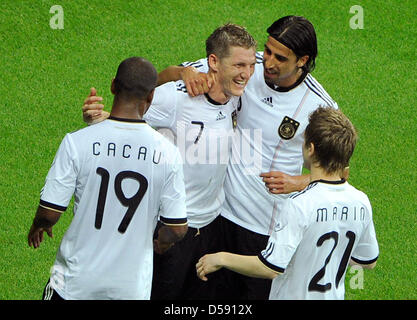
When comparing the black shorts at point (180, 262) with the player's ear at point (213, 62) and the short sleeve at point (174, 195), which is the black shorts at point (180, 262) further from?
the player's ear at point (213, 62)

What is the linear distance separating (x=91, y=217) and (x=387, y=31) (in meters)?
6.79

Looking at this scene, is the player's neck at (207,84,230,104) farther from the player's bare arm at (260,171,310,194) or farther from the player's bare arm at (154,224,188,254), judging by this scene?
the player's bare arm at (154,224,188,254)

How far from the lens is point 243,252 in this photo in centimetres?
607

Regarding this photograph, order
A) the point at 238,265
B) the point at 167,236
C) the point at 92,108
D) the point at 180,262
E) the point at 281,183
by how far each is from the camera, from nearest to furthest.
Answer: the point at 238,265
the point at 167,236
the point at 92,108
the point at 281,183
the point at 180,262

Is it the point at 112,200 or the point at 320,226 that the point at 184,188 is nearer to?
the point at 112,200

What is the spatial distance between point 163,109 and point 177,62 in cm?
448

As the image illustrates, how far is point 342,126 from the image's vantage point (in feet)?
15.6

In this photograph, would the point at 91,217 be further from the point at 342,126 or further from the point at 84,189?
the point at 342,126

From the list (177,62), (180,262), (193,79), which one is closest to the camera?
(193,79)

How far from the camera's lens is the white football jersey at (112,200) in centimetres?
471

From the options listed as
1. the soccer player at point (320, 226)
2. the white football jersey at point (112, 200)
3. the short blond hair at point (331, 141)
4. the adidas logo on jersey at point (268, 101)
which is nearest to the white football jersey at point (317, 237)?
the soccer player at point (320, 226)

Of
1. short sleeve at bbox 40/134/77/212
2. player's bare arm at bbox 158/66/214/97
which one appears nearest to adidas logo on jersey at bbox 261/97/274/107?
player's bare arm at bbox 158/66/214/97

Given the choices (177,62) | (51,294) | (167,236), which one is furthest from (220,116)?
(177,62)
